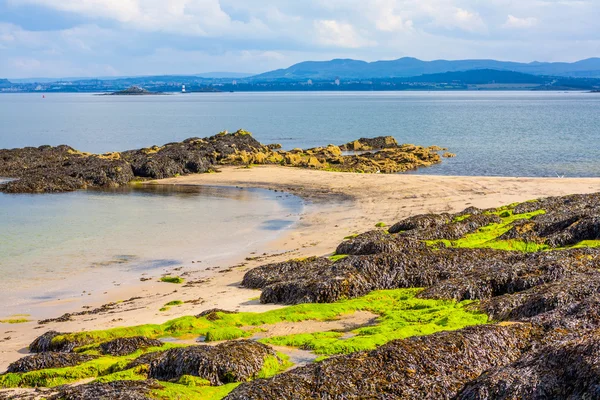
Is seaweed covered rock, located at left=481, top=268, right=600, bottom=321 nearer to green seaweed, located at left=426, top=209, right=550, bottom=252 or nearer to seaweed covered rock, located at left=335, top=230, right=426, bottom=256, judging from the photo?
green seaweed, located at left=426, top=209, right=550, bottom=252

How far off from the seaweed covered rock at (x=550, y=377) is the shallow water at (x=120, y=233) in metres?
13.4

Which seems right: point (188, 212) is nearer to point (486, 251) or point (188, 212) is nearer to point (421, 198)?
point (421, 198)

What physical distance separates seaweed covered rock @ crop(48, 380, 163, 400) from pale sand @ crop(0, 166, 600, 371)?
4.79 metres

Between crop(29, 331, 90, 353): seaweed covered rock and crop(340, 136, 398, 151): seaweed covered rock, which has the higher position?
crop(29, 331, 90, 353): seaweed covered rock

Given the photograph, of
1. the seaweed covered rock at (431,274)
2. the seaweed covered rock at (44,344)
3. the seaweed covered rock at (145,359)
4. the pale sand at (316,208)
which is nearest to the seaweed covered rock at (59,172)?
the pale sand at (316,208)

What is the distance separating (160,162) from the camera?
146 feet

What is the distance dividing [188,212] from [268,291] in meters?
16.5

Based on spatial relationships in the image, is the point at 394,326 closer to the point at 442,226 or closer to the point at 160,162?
the point at 442,226

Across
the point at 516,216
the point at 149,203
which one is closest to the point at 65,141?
the point at 149,203

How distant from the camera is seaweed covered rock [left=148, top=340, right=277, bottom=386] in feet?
30.1

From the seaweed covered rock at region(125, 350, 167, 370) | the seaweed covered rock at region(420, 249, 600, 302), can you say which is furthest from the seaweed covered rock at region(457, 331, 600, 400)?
the seaweed covered rock at region(420, 249, 600, 302)

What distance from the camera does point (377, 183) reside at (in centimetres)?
3747

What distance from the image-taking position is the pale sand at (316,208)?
15.2 m

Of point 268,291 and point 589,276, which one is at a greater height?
point 589,276
